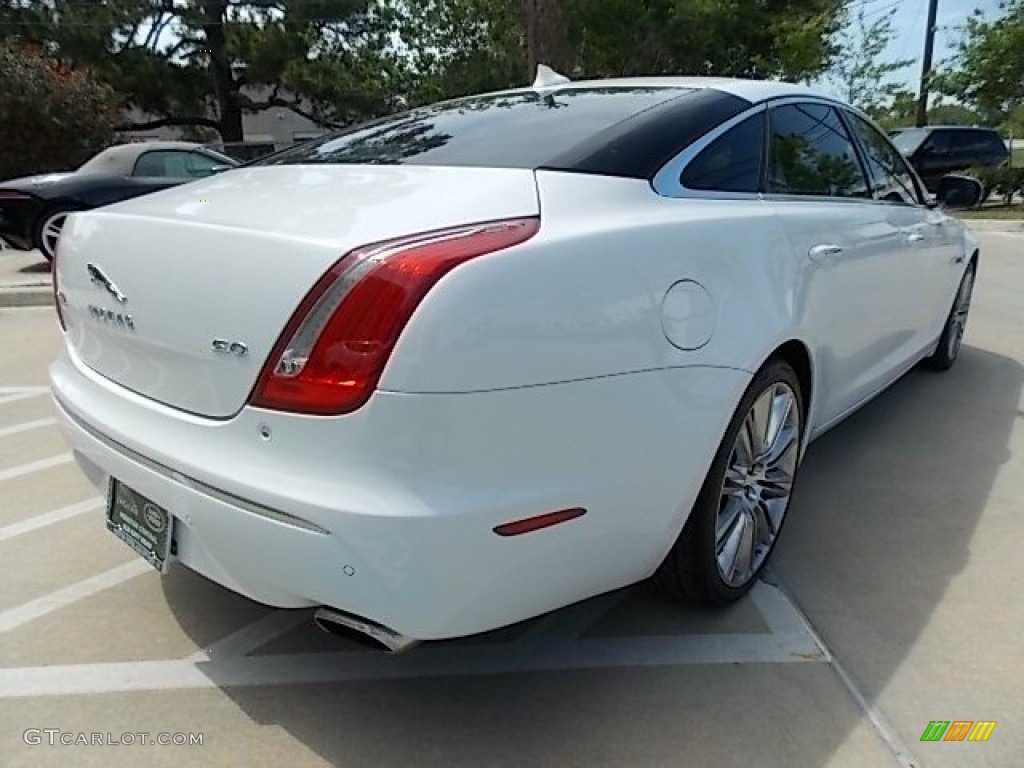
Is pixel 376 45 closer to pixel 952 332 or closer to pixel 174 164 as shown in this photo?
pixel 174 164

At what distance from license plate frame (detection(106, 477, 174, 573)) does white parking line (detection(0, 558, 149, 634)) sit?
53 centimetres

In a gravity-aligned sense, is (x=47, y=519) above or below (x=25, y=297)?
above

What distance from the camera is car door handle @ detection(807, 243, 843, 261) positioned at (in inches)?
103

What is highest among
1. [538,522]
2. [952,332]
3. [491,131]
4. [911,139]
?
[491,131]

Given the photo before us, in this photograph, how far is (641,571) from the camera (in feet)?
6.86

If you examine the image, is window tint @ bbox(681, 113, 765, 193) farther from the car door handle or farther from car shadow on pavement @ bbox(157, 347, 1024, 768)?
car shadow on pavement @ bbox(157, 347, 1024, 768)

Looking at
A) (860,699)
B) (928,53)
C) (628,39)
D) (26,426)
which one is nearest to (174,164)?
(26,426)

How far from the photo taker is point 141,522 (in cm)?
208

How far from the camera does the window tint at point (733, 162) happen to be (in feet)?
7.78

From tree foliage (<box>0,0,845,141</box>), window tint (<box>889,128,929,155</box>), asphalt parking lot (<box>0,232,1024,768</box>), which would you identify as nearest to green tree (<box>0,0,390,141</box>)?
tree foliage (<box>0,0,845,141</box>)

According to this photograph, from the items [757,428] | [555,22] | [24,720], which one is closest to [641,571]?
[757,428]

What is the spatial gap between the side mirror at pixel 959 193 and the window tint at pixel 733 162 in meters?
2.34

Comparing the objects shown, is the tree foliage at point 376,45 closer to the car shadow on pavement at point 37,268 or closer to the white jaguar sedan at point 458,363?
the car shadow on pavement at point 37,268

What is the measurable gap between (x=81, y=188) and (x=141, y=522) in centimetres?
819
